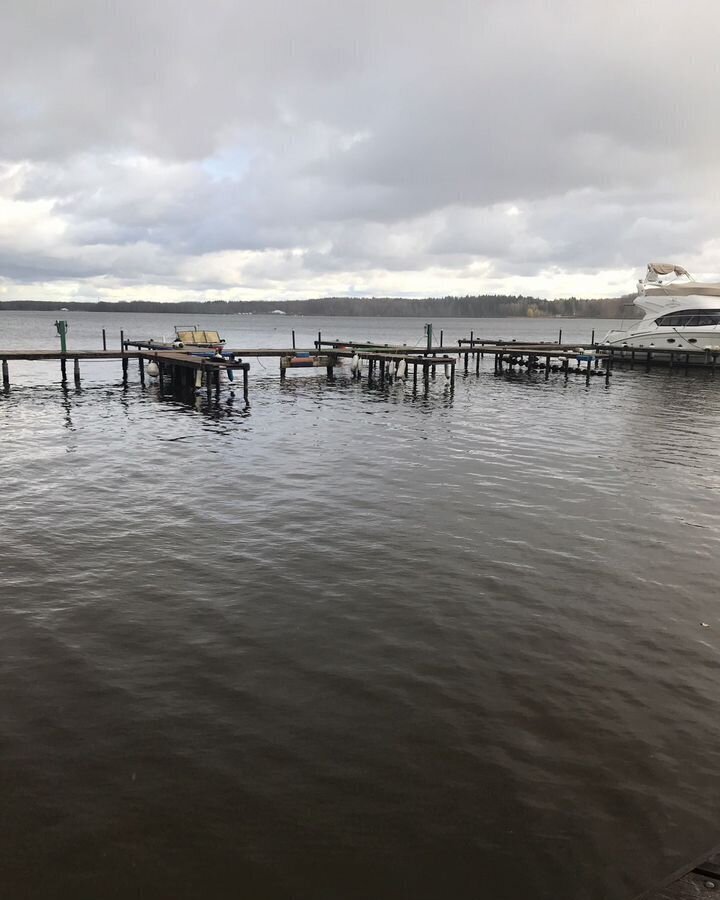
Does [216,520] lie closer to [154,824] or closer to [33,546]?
[33,546]

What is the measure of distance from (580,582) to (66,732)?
7635mm

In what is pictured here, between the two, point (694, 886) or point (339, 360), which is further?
point (339, 360)

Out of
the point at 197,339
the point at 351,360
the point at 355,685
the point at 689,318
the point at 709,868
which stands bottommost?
the point at 355,685

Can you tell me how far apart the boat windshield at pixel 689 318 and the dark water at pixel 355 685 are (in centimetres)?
4396

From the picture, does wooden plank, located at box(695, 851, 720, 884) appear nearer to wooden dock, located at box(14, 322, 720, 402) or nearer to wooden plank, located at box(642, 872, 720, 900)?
wooden plank, located at box(642, 872, 720, 900)

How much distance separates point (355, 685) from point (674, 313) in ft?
190

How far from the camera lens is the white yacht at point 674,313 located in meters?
53.3

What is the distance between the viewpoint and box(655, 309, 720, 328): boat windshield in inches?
2087

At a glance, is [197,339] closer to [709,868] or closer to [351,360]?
[351,360]

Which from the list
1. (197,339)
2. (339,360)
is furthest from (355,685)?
(197,339)

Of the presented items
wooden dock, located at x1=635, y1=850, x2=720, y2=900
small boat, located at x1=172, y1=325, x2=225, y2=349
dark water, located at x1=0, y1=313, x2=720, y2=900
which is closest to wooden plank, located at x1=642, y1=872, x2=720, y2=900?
wooden dock, located at x1=635, y1=850, x2=720, y2=900

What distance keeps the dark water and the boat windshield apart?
44.0 m

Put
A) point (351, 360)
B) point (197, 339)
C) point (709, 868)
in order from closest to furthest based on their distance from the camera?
point (709, 868)
point (351, 360)
point (197, 339)

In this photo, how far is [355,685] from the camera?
7.30 metres
